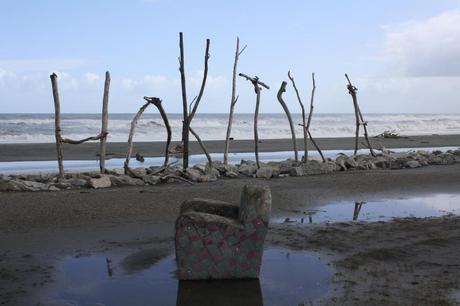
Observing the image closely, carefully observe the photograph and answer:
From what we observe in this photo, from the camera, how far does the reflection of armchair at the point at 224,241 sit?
6.05m

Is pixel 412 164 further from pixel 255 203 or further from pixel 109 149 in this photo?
pixel 109 149

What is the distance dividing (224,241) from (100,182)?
6959mm

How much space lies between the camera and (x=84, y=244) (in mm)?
7680

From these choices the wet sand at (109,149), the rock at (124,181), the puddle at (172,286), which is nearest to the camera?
the puddle at (172,286)

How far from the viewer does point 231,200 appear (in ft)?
36.3

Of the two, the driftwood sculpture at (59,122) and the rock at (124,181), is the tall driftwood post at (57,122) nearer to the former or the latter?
the driftwood sculpture at (59,122)

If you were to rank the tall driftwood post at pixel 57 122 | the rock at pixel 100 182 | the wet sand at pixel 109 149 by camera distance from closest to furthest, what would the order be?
the rock at pixel 100 182, the tall driftwood post at pixel 57 122, the wet sand at pixel 109 149

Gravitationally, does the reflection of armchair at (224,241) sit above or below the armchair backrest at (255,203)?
below

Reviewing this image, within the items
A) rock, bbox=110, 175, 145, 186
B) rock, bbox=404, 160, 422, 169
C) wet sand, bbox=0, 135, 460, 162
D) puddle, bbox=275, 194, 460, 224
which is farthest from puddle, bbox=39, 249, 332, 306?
wet sand, bbox=0, 135, 460, 162

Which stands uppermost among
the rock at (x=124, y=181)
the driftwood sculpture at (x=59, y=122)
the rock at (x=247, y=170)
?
the driftwood sculpture at (x=59, y=122)

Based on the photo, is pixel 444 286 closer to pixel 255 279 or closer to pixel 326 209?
pixel 255 279

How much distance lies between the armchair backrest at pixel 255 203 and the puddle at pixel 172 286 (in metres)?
0.67

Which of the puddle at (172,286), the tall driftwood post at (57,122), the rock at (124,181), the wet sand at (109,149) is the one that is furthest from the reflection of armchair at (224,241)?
the wet sand at (109,149)

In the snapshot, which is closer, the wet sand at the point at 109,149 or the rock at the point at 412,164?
the rock at the point at 412,164
